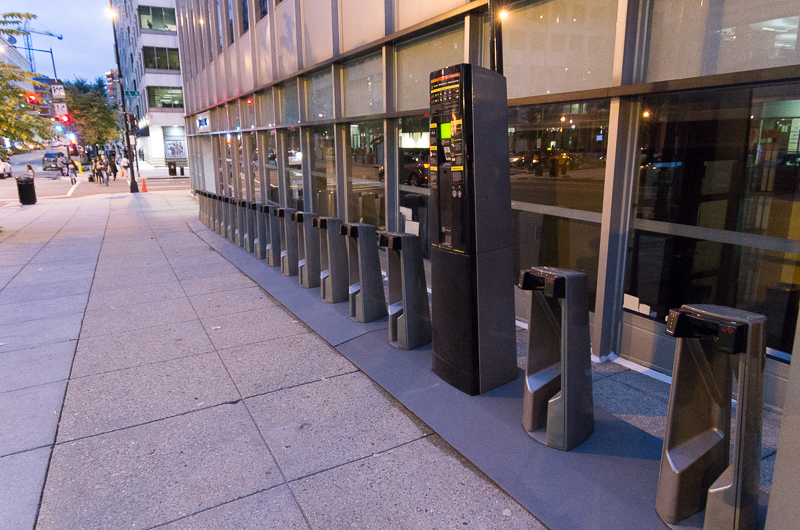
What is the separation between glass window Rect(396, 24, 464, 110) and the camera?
20.1 feet

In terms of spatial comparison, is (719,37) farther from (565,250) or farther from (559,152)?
(565,250)

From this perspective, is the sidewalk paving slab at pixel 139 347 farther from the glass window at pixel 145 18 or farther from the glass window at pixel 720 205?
the glass window at pixel 145 18

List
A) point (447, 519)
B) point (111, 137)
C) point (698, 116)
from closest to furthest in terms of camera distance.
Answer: point (447, 519)
point (698, 116)
point (111, 137)

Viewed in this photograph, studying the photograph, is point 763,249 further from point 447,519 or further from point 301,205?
point 301,205

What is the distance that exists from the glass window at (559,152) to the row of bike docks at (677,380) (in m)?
1.70

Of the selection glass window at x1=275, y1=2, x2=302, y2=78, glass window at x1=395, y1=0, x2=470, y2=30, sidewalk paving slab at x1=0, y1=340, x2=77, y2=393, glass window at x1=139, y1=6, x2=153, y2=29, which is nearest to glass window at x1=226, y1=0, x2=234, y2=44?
glass window at x1=275, y1=2, x2=302, y2=78

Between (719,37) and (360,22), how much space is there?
18.9ft

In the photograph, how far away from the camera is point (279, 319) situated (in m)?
5.98

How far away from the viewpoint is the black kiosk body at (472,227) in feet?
11.9

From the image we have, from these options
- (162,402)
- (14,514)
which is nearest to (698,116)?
(162,402)

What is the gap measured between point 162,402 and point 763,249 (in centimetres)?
482

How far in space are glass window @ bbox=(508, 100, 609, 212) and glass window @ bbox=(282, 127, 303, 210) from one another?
6.83 meters

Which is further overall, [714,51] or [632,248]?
[632,248]

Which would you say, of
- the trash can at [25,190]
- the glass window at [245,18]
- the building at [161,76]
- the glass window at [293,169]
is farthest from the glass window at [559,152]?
the building at [161,76]
